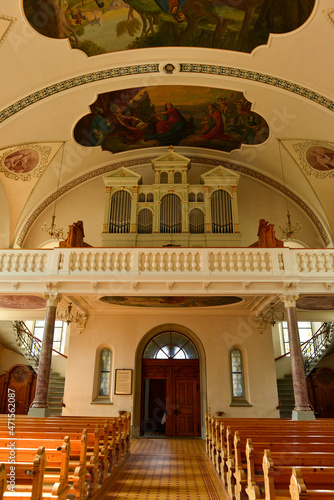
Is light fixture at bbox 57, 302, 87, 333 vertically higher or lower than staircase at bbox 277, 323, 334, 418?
higher

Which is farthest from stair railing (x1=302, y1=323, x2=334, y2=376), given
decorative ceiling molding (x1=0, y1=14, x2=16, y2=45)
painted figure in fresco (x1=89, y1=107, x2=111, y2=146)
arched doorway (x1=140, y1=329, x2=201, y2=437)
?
decorative ceiling molding (x1=0, y1=14, x2=16, y2=45)

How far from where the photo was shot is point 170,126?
614 inches

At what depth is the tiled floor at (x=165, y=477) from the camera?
6.14 metres

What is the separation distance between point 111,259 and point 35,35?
6.57 metres

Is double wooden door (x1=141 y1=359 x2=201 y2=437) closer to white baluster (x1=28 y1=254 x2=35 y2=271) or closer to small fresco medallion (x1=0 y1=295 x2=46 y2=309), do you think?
small fresco medallion (x1=0 y1=295 x2=46 y2=309)

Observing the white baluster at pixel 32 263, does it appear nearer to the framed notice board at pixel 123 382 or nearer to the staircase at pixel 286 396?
the framed notice board at pixel 123 382

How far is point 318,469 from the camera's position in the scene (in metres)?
3.50

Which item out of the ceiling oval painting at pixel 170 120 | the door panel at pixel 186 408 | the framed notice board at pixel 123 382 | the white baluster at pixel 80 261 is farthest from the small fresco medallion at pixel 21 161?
the door panel at pixel 186 408

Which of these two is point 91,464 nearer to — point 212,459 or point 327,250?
point 212,459

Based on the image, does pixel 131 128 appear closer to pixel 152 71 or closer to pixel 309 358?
pixel 152 71

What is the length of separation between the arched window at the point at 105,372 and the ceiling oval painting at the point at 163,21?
10812mm

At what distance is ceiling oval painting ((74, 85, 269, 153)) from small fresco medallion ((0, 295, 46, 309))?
6453mm

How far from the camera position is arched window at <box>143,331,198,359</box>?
604 inches

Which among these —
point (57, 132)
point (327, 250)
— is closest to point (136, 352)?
point (327, 250)
